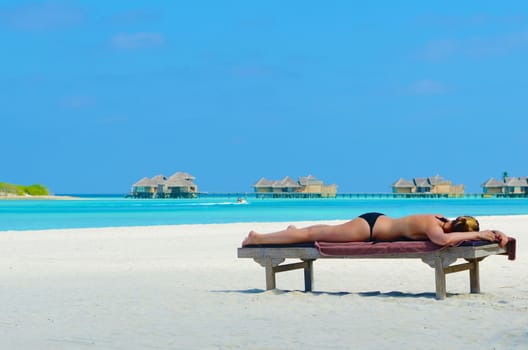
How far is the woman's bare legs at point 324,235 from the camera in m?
9.01

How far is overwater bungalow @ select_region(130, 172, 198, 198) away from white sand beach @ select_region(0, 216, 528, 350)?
145 m

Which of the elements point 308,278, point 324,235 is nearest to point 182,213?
point 308,278

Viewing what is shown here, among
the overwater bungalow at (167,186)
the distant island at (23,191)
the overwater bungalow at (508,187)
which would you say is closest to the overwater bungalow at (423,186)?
the overwater bungalow at (508,187)

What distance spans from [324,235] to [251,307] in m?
1.14

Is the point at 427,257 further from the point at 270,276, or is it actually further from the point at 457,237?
the point at 270,276

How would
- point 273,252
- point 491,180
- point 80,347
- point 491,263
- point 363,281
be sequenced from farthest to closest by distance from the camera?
1. point 491,180
2. point 491,263
3. point 363,281
4. point 273,252
5. point 80,347

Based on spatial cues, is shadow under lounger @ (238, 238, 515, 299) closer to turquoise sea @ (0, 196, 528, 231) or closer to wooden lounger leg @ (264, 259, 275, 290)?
wooden lounger leg @ (264, 259, 275, 290)

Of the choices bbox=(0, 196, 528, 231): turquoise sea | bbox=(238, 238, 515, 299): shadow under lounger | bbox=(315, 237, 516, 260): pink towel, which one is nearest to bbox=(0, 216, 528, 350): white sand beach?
bbox=(238, 238, 515, 299): shadow under lounger

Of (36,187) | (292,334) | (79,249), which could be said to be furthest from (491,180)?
(292,334)

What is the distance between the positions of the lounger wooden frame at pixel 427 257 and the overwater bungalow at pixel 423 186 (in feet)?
523

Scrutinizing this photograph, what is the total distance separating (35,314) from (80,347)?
1.93 metres

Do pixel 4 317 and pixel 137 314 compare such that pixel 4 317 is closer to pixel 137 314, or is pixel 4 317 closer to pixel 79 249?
pixel 137 314

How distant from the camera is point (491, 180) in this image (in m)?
165

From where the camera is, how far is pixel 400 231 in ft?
29.0
